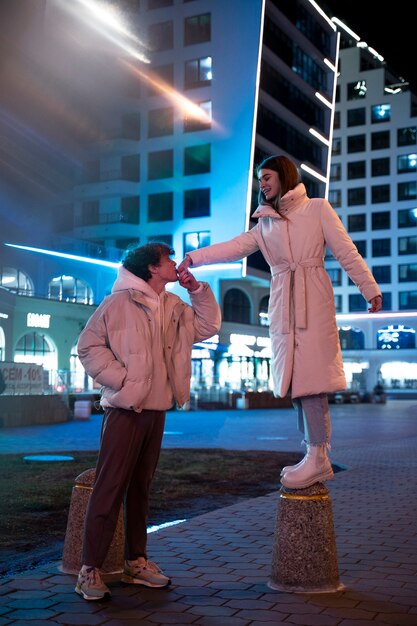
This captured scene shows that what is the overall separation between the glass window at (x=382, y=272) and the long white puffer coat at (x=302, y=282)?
7715 centimetres

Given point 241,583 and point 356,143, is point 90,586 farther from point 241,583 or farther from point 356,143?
point 356,143

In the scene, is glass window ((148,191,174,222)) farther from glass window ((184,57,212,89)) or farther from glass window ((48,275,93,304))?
glass window ((48,275,93,304))

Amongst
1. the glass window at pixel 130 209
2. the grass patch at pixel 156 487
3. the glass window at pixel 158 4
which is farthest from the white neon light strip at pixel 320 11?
the grass patch at pixel 156 487

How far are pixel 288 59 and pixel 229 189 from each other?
1164 centimetres

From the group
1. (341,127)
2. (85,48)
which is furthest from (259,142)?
(341,127)

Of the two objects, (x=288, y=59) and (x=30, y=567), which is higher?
(x=288, y=59)

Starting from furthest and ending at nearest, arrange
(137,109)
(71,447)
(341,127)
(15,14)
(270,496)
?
1. (341,127)
2. (137,109)
3. (71,447)
4. (15,14)
5. (270,496)

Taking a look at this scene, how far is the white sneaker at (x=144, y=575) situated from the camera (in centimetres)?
501

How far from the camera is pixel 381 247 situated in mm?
81938

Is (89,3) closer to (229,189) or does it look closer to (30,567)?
(229,189)

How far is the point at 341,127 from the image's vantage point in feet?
282

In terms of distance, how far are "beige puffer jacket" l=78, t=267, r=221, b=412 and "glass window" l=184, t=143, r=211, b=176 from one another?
4725cm

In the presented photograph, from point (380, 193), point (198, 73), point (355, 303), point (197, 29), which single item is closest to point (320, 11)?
point (197, 29)

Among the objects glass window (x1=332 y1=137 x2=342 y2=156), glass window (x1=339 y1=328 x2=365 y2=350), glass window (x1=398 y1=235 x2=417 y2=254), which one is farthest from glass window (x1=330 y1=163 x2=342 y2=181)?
glass window (x1=339 y1=328 x2=365 y2=350)
